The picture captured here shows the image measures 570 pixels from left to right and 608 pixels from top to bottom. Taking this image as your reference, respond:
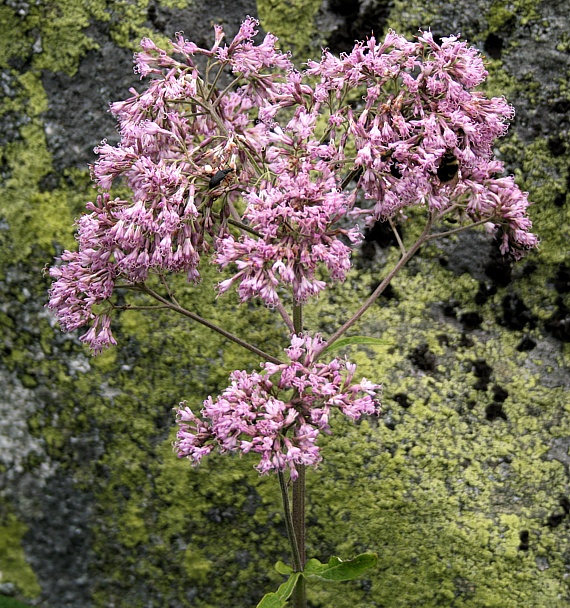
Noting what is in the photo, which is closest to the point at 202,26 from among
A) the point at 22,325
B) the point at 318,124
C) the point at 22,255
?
the point at 318,124

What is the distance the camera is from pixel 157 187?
9.01 feet

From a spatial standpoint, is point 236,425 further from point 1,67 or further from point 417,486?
point 1,67

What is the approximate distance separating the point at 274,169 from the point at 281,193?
10cm

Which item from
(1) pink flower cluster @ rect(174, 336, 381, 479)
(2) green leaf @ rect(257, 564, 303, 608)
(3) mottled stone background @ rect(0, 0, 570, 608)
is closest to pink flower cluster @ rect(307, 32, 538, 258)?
(1) pink flower cluster @ rect(174, 336, 381, 479)

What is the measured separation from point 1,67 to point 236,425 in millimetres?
2656

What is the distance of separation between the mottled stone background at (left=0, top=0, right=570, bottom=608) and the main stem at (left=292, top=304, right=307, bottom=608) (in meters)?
0.75

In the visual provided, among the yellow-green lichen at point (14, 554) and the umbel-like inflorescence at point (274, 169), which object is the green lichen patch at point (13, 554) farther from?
the umbel-like inflorescence at point (274, 169)

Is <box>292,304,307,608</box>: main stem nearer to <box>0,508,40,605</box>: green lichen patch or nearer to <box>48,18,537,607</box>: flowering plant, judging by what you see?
<box>48,18,537,607</box>: flowering plant

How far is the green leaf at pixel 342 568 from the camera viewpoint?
290cm

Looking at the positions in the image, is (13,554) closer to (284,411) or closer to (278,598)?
(278,598)

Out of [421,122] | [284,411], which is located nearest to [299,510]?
[284,411]

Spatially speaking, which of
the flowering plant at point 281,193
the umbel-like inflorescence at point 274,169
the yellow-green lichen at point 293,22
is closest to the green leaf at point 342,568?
the flowering plant at point 281,193

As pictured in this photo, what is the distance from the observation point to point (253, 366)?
405 centimetres

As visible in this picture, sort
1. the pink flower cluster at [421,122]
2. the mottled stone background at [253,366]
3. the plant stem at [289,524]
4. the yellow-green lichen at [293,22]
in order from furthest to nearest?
1. the yellow-green lichen at [293,22]
2. the mottled stone background at [253,366]
3. the plant stem at [289,524]
4. the pink flower cluster at [421,122]
